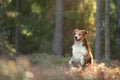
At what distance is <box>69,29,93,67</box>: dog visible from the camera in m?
13.2

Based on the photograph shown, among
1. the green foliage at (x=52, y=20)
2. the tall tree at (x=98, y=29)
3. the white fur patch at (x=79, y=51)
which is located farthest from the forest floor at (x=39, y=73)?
the green foliage at (x=52, y=20)

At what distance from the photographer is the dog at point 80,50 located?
1319cm

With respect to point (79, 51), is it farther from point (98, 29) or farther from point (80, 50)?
point (98, 29)

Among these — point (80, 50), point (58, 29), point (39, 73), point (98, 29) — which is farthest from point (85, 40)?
point (58, 29)

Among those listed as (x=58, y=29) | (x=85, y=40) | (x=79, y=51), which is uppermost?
(x=85, y=40)

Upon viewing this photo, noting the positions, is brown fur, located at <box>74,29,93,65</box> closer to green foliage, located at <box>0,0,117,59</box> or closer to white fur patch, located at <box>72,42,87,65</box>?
white fur patch, located at <box>72,42,87,65</box>

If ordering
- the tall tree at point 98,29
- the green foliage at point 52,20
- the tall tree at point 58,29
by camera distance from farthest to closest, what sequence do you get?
the tall tree at point 58,29, the green foliage at point 52,20, the tall tree at point 98,29

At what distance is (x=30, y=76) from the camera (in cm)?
836

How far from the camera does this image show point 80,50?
13.3 meters

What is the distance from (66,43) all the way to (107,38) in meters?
6.55

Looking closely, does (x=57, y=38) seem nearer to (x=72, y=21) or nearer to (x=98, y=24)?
(x=72, y=21)

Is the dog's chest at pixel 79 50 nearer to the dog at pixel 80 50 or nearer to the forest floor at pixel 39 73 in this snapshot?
the dog at pixel 80 50

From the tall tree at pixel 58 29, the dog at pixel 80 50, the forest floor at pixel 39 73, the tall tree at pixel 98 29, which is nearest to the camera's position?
the forest floor at pixel 39 73

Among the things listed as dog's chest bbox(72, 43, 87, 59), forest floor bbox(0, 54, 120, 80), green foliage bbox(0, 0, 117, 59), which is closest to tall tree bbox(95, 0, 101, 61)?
green foliage bbox(0, 0, 117, 59)
